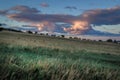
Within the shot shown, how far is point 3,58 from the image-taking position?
1559 centimetres

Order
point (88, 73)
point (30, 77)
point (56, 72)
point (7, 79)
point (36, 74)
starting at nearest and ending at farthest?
point (7, 79) → point (30, 77) → point (36, 74) → point (56, 72) → point (88, 73)

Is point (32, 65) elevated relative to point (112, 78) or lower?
elevated

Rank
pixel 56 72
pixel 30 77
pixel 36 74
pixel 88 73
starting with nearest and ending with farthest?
pixel 30 77
pixel 36 74
pixel 56 72
pixel 88 73

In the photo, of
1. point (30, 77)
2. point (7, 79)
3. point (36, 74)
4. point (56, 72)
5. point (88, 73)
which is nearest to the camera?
point (7, 79)

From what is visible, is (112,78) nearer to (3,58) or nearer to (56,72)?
(56,72)

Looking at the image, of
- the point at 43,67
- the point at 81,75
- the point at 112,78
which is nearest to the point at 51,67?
the point at 43,67

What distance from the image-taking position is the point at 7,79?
11938mm

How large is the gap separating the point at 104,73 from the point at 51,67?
3681 mm

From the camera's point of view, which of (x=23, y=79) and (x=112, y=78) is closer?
(x=23, y=79)

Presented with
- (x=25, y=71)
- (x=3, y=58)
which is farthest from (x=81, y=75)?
(x=3, y=58)

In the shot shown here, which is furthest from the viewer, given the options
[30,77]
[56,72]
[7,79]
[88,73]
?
[88,73]

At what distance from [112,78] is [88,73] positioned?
1573 millimetres

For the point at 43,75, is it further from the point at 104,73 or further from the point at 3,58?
the point at 104,73

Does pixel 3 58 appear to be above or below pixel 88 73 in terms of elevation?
above
